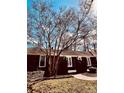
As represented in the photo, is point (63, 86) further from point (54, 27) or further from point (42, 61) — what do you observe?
point (54, 27)

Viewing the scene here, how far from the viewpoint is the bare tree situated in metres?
1.43

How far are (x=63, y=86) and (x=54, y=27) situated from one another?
0.47m

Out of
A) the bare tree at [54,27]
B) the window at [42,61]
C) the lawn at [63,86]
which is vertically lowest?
the lawn at [63,86]

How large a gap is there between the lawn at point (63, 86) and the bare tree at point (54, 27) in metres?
0.09

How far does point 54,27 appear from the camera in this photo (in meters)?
1.44

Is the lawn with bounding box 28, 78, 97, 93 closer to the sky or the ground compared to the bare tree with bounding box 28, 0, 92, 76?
closer to the ground

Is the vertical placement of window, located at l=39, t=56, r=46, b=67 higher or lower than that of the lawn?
higher

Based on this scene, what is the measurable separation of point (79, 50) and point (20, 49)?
46 centimetres

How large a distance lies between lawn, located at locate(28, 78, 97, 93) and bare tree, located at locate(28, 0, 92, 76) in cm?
9

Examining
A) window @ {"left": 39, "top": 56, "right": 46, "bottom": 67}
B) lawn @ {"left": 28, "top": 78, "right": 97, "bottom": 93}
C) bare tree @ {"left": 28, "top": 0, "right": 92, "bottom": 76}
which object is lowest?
lawn @ {"left": 28, "top": 78, "right": 97, "bottom": 93}

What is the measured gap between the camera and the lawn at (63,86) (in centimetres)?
143

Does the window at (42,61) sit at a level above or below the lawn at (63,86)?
above

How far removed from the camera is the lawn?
56.3 inches

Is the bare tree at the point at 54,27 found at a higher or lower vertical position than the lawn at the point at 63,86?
higher
